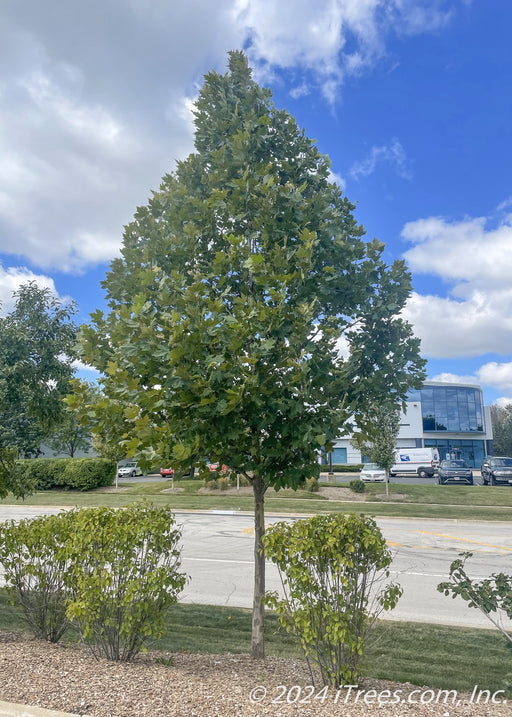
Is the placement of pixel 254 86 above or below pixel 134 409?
above

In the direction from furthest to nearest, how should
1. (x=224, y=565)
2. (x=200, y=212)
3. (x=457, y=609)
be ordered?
1. (x=224, y=565)
2. (x=457, y=609)
3. (x=200, y=212)

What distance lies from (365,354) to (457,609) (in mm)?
5012

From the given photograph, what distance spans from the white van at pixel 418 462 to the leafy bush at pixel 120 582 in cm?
4053

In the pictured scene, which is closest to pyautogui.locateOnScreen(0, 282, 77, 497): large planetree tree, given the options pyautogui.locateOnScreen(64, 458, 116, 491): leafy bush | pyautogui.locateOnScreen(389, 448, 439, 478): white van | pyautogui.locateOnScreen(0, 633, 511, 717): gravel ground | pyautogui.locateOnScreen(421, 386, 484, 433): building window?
pyautogui.locateOnScreen(0, 633, 511, 717): gravel ground

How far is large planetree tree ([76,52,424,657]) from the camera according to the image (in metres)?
3.73

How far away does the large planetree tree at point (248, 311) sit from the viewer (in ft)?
12.3

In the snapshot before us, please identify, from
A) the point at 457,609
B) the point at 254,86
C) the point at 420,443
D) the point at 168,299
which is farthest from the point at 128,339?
the point at 420,443

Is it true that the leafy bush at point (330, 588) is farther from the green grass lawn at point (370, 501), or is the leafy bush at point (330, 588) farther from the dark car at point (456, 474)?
the dark car at point (456, 474)

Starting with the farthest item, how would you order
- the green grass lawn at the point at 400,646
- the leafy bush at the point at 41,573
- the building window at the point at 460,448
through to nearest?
the building window at the point at 460,448
the leafy bush at the point at 41,573
the green grass lawn at the point at 400,646

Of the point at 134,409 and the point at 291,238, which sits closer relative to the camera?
the point at 134,409

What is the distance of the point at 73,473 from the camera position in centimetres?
2838

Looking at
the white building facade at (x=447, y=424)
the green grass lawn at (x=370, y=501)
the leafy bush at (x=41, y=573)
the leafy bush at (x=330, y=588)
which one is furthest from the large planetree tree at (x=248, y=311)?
the white building facade at (x=447, y=424)

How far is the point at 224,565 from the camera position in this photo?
995 centimetres

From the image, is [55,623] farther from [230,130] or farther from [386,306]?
[230,130]
